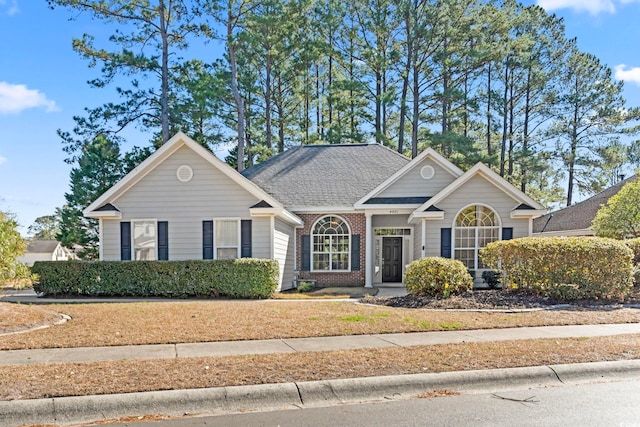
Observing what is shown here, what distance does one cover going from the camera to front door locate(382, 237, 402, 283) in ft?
62.3

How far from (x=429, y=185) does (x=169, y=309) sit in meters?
10.6

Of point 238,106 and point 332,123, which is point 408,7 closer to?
point 332,123

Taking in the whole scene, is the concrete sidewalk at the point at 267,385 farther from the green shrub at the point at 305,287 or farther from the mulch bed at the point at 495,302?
the green shrub at the point at 305,287

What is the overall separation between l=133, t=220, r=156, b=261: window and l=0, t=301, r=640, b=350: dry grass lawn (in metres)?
4.58

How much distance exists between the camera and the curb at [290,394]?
442cm

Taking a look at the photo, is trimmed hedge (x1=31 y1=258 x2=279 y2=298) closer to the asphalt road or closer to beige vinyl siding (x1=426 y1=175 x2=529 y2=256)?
beige vinyl siding (x1=426 y1=175 x2=529 y2=256)

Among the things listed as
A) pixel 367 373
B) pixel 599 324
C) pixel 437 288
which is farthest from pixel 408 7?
pixel 367 373

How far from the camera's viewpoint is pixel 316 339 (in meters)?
7.39

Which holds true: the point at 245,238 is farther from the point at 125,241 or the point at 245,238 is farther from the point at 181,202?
the point at 125,241

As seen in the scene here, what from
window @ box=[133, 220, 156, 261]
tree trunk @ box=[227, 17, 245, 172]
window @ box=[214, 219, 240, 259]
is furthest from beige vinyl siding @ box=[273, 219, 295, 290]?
tree trunk @ box=[227, 17, 245, 172]

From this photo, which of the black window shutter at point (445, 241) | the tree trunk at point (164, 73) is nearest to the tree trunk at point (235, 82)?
the tree trunk at point (164, 73)

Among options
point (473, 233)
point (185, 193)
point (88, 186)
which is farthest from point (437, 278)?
point (88, 186)

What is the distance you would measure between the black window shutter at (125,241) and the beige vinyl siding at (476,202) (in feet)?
32.9

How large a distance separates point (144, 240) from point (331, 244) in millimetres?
6697
